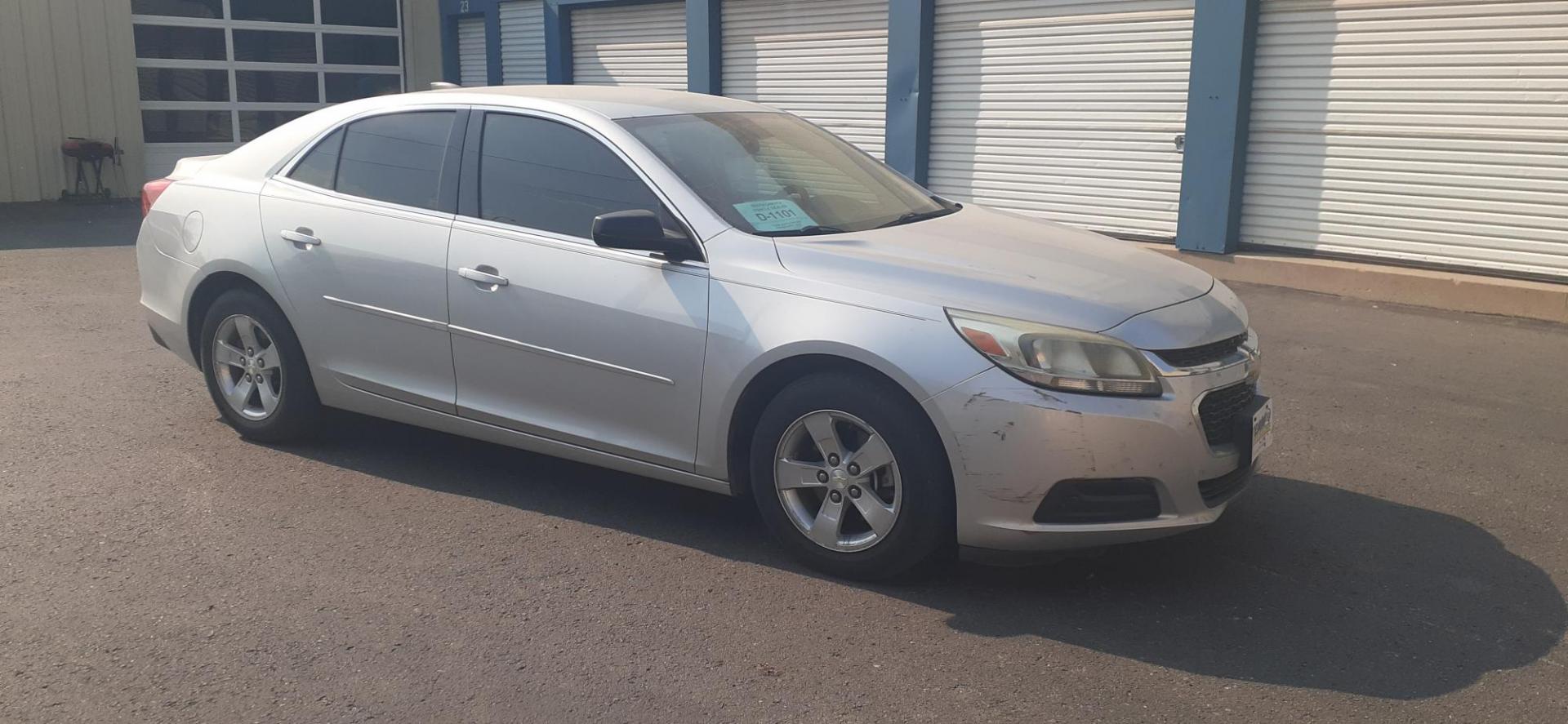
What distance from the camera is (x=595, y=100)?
5.15m

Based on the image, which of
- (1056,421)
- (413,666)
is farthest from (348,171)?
(1056,421)

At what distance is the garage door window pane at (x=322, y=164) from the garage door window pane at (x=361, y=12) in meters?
14.6

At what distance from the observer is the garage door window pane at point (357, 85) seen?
1920cm

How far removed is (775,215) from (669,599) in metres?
1.41

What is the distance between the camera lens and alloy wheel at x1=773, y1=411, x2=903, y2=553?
412 centimetres

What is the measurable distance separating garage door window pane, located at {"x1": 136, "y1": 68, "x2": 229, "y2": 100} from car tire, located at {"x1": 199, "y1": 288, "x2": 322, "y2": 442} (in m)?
13.5

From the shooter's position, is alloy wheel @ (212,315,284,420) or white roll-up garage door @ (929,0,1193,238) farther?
white roll-up garage door @ (929,0,1193,238)

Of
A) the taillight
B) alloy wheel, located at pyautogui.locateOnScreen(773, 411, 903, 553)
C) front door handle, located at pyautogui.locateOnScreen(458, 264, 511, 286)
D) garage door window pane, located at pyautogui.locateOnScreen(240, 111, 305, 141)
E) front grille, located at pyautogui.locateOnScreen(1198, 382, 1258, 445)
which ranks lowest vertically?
alloy wheel, located at pyautogui.locateOnScreen(773, 411, 903, 553)

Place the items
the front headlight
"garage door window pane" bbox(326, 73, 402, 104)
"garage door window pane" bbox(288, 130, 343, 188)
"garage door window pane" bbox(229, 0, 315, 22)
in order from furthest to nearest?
"garage door window pane" bbox(326, 73, 402, 104)
"garage door window pane" bbox(229, 0, 315, 22)
"garage door window pane" bbox(288, 130, 343, 188)
the front headlight

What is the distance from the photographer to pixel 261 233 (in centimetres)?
545

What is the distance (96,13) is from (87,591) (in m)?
15.0

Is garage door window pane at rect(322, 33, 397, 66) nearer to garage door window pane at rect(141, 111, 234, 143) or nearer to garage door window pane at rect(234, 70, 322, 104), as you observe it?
garage door window pane at rect(234, 70, 322, 104)

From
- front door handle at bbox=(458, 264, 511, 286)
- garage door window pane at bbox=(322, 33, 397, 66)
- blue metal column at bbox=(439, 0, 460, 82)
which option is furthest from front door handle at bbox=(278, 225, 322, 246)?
blue metal column at bbox=(439, 0, 460, 82)

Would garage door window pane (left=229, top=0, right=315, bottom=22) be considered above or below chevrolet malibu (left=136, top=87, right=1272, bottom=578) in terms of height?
above
